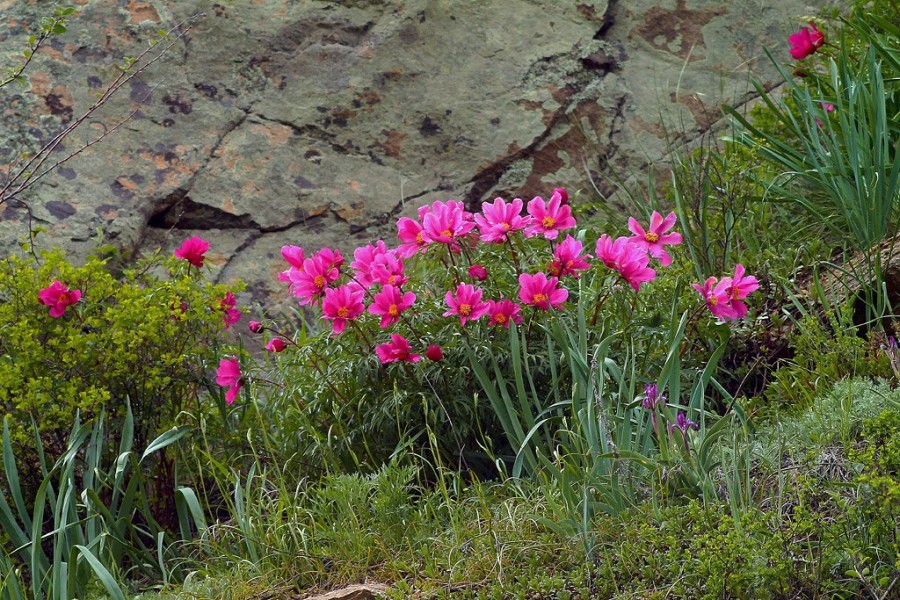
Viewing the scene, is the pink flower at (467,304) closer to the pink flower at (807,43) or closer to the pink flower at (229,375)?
the pink flower at (229,375)

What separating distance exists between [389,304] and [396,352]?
0.46 ft

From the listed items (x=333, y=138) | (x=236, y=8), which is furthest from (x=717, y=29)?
(x=236, y=8)

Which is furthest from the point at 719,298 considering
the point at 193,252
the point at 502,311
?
the point at 193,252

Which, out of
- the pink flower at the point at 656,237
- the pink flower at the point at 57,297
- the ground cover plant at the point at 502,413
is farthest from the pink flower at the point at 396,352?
the pink flower at the point at 57,297

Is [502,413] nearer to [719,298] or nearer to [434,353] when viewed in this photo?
[434,353]

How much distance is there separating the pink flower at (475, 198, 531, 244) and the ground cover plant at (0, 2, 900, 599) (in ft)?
0.04

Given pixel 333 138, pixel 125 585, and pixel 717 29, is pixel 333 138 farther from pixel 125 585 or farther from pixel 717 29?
pixel 125 585

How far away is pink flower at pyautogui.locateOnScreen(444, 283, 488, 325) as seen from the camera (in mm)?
2727

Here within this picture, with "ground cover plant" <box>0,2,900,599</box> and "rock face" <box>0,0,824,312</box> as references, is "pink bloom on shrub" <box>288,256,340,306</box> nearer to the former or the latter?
"ground cover plant" <box>0,2,900,599</box>

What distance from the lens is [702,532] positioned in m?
2.10

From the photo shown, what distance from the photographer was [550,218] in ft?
9.41

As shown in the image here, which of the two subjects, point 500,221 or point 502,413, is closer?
point 502,413

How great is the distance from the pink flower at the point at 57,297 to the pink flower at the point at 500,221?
4.18 feet

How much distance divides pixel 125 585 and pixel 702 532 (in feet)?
4.99
